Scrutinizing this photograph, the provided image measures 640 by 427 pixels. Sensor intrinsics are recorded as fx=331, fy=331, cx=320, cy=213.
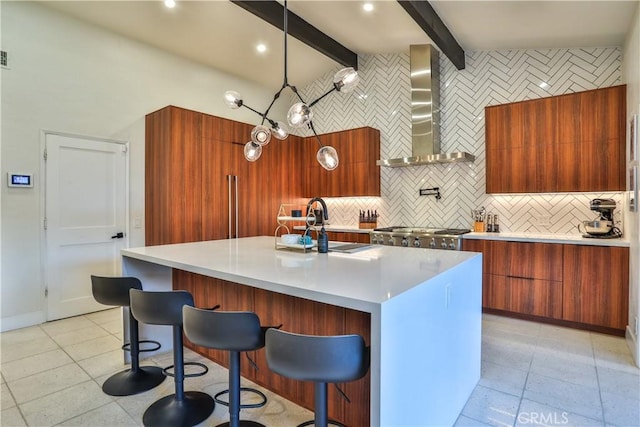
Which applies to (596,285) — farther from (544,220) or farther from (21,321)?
(21,321)

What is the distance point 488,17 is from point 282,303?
346 cm

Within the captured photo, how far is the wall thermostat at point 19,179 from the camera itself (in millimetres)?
3439

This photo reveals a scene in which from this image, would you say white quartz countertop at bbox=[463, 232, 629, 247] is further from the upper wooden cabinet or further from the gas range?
the upper wooden cabinet

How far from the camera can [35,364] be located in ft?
8.86

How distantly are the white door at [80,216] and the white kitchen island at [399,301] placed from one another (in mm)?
2104

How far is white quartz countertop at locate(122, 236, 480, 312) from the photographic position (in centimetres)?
136

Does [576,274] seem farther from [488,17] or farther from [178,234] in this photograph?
[178,234]

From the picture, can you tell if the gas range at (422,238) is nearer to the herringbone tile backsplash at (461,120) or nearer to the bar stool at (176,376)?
the herringbone tile backsplash at (461,120)

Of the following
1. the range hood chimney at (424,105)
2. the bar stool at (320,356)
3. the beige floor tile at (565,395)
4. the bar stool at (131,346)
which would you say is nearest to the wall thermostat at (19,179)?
the bar stool at (131,346)

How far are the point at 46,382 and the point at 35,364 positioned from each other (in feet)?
1.41

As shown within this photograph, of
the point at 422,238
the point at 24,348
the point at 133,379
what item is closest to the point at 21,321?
the point at 24,348

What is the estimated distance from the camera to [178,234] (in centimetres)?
405

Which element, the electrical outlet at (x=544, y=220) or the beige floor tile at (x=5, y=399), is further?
the electrical outlet at (x=544, y=220)

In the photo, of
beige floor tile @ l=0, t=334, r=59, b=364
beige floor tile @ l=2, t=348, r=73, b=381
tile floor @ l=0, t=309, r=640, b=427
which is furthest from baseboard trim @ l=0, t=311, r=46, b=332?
beige floor tile @ l=2, t=348, r=73, b=381
